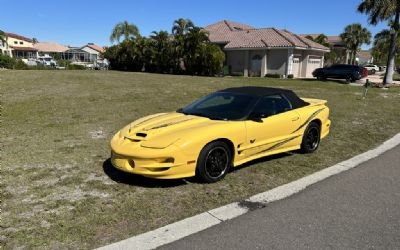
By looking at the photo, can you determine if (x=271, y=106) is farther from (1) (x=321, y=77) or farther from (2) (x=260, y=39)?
(2) (x=260, y=39)

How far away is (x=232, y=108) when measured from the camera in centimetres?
550

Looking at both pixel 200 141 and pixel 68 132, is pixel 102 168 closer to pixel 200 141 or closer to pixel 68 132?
pixel 200 141

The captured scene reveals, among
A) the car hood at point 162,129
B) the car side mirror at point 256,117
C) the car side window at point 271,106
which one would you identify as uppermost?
the car side window at point 271,106

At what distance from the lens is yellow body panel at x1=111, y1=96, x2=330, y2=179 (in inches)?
174

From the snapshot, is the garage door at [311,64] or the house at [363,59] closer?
the garage door at [311,64]

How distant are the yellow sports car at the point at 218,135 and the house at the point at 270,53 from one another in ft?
94.2

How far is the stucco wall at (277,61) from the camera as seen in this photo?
34.0m

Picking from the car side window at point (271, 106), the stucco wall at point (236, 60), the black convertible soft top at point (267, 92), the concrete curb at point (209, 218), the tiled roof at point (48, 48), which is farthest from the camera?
the tiled roof at point (48, 48)

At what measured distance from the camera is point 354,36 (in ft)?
203

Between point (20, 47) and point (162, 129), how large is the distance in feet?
327

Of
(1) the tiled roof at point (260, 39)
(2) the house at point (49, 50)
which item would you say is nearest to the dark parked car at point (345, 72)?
(1) the tiled roof at point (260, 39)

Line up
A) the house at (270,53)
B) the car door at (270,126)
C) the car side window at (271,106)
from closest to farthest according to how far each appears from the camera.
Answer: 1. the car door at (270,126)
2. the car side window at (271,106)
3. the house at (270,53)

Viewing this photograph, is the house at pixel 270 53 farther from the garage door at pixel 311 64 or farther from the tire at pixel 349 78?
the tire at pixel 349 78

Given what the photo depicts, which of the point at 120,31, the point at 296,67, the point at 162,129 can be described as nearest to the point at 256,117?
the point at 162,129
